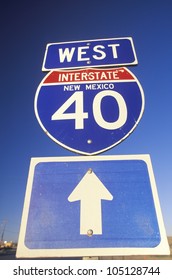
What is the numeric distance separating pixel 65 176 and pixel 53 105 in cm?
41

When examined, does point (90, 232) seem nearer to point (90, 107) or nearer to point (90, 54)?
point (90, 107)

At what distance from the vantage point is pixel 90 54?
A: 58.0 inches

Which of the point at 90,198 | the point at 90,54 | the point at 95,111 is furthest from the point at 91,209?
the point at 90,54

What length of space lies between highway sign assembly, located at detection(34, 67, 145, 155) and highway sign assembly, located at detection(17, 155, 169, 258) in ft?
0.34

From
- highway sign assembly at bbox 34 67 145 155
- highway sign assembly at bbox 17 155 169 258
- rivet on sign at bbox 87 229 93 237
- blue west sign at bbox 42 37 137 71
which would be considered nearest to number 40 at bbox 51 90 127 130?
highway sign assembly at bbox 34 67 145 155

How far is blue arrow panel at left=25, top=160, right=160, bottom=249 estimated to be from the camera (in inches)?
32.9

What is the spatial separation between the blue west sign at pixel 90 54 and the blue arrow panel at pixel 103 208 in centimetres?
72

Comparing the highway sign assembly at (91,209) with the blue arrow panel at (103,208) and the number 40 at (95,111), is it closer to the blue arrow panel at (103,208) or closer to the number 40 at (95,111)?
the blue arrow panel at (103,208)

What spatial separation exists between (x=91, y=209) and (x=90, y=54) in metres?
1.02

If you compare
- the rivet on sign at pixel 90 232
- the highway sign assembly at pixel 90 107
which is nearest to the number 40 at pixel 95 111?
the highway sign assembly at pixel 90 107

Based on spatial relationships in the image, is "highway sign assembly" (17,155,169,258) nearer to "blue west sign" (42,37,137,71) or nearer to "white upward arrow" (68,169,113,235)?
"white upward arrow" (68,169,113,235)

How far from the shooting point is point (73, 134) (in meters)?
1.09

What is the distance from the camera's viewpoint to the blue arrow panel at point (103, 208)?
0.84 m
